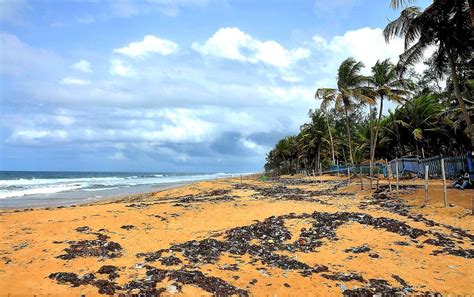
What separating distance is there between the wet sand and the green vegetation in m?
8.28

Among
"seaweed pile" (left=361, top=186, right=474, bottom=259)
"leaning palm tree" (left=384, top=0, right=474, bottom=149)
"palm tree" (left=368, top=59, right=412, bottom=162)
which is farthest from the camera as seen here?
"palm tree" (left=368, top=59, right=412, bottom=162)

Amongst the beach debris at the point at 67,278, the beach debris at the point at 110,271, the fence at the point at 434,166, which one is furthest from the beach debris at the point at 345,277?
the fence at the point at 434,166

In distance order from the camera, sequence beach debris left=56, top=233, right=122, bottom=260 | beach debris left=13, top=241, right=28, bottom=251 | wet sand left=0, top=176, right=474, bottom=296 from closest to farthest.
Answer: wet sand left=0, top=176, right=474, bottom=296 < beach debris left=56, top=233, right=122, bottom=260 < beach debris left=13, top=241, right=28, bottom=251

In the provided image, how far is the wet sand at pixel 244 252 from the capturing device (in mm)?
6828

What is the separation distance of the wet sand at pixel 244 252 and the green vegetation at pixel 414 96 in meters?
8.28

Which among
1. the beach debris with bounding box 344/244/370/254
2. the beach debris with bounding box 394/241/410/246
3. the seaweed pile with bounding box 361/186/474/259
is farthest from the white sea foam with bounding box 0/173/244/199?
the beach debris with bounding box 394/241/410/246

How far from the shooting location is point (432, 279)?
7160 mm

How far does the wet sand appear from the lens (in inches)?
269

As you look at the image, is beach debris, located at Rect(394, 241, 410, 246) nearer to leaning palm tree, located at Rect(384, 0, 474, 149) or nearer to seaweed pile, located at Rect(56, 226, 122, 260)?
seaweed pile, located at Rect(56, 226, 122, 260)

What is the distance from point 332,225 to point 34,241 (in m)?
8.71

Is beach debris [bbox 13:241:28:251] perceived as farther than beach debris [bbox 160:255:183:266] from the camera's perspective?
Yes

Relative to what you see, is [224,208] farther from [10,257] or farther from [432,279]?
[432,279]

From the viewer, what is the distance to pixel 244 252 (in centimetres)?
900

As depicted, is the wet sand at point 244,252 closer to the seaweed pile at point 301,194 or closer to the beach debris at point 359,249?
the beach debris at point 359,249
